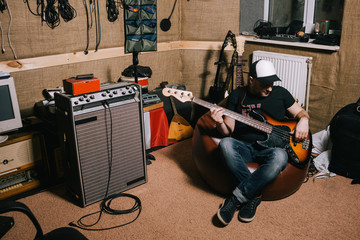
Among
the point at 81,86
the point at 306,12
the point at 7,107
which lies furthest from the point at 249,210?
the point at 306,12

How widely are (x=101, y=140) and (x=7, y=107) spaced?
2.48 feet

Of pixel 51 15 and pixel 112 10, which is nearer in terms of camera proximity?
pixel 51 15

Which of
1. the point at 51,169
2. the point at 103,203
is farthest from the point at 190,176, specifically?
the point at 51,169

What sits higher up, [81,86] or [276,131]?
[81,86]

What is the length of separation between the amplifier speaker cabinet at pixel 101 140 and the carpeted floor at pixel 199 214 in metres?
0.15

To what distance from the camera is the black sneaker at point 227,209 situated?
7.31ft

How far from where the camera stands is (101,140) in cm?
243

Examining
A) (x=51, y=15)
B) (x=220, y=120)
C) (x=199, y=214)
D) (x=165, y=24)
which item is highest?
(x=51, y=15)

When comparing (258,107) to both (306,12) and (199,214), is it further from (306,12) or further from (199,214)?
(306,12)

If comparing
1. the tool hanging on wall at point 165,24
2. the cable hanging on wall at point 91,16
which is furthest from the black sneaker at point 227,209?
the tool hanging on wall at point 165,24

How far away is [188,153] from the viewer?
11.0ft

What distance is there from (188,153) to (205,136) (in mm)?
746

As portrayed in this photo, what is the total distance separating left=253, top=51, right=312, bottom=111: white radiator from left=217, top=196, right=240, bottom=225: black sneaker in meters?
1.59

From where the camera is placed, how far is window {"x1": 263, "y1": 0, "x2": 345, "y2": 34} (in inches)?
131
